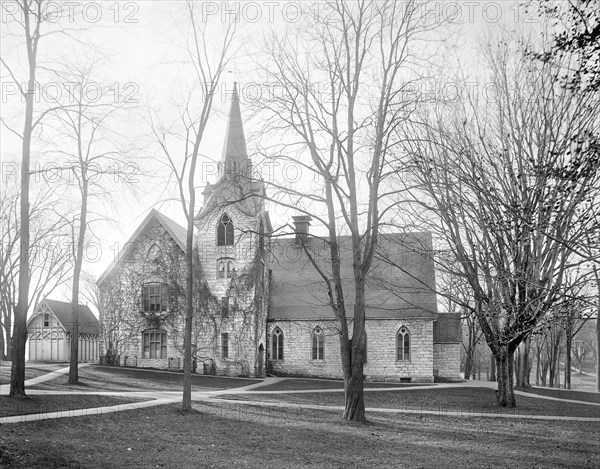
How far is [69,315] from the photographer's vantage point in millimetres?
49062

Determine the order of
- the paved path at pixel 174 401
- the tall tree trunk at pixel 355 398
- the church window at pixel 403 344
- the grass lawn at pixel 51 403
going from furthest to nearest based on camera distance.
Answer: the church window at pixel 403 344 < the tall tree trunk at pixel 355 398 < the grass lawn at pixel 51 403 < the paved path at pixel 174 401

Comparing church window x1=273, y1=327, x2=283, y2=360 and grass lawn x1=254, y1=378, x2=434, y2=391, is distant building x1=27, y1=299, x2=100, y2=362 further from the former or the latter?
grass lawn x1=254, y1=378, x2=434, y2=391

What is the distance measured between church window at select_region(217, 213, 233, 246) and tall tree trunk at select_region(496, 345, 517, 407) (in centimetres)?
1983

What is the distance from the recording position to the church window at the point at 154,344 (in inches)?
1446

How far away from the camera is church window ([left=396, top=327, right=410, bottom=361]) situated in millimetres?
35250

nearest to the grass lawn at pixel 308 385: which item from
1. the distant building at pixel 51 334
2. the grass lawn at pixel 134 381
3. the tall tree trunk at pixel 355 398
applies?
the grass lawn at pixel 134 381

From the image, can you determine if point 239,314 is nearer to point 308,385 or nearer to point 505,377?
point 308,385

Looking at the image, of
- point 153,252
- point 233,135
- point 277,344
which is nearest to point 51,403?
point 153,252

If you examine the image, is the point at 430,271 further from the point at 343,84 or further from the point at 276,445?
the point at 276,445

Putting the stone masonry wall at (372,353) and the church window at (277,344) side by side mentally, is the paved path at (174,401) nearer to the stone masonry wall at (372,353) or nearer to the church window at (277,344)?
the stone masonry wall at (372,353)

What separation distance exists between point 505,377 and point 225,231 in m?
20.6

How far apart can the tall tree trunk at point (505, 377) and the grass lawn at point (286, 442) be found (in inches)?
168

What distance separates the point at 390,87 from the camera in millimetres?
17281

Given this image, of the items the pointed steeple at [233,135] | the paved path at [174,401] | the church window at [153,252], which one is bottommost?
the paved path at [174,401]
